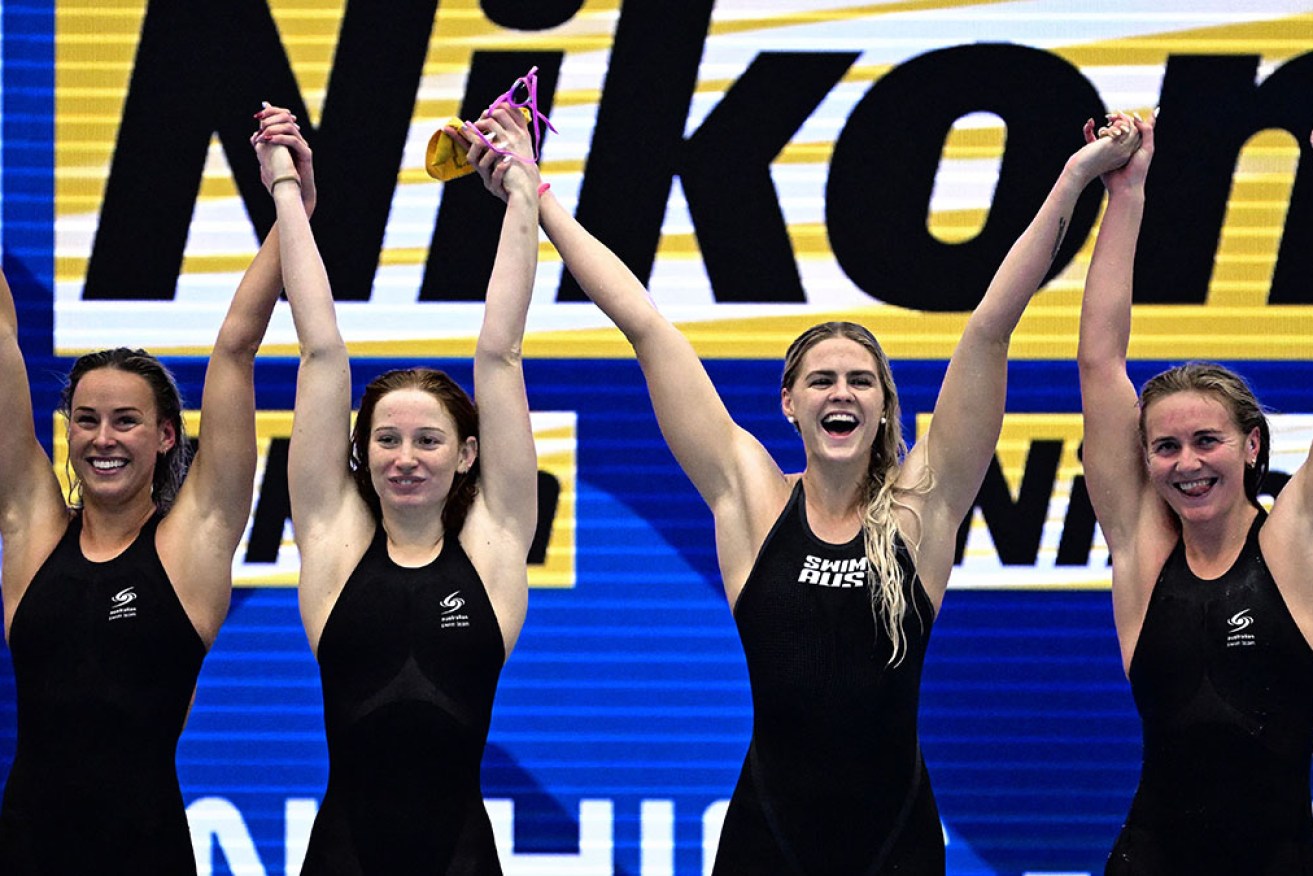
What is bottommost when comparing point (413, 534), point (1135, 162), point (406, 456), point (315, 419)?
point (413, 534)

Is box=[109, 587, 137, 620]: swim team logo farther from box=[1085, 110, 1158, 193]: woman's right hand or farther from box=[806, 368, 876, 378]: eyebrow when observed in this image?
box=[1085, 110, 1158, 193]: woman's right hand

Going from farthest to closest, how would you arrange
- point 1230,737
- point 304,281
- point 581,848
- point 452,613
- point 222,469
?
point 581,848 < point 222,469 < point 304,281 < point 452,613 < point 1230,737

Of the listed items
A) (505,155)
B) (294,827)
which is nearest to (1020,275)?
(505,155)

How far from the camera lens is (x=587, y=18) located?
5.23 m

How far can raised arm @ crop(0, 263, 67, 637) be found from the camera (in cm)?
382

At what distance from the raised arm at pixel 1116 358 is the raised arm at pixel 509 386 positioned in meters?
1.25

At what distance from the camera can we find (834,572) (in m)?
3.59

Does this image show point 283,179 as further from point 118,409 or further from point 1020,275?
Answer: point 1020,275

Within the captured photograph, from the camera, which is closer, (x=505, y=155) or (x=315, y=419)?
(x=315, y=419)

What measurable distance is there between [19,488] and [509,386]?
1.20 meters

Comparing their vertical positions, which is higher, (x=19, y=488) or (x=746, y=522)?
(x=19, y=488)

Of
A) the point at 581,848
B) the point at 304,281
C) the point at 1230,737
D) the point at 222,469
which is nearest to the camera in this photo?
the point at 1230,737

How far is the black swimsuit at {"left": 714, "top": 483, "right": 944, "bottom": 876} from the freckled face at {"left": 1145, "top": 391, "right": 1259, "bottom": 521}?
585 millimetres

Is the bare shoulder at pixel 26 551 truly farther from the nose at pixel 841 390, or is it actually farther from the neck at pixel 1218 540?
the neck at pixel 1218 540
